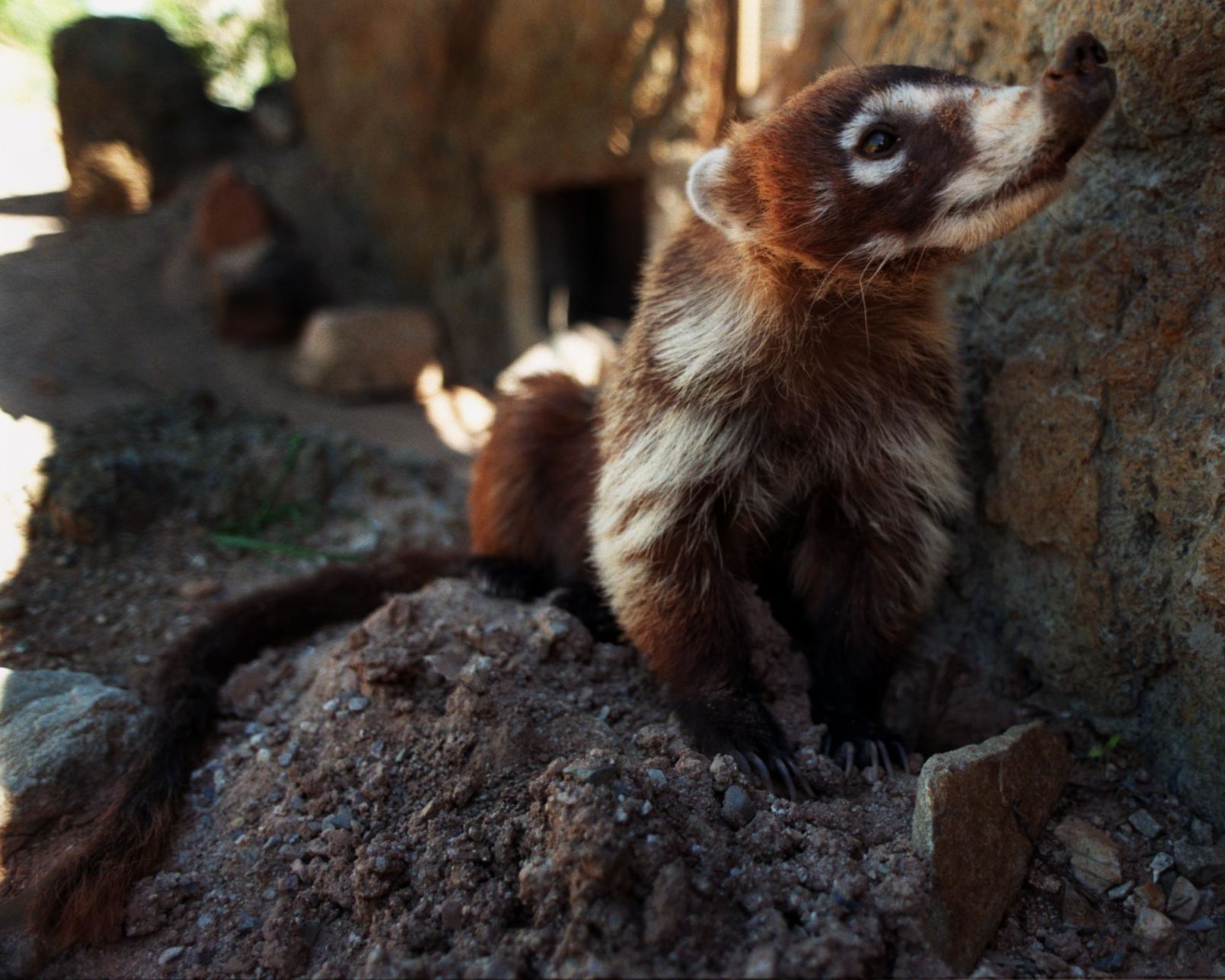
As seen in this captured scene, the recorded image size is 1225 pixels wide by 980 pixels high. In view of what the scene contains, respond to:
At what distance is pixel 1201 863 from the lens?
103 inches

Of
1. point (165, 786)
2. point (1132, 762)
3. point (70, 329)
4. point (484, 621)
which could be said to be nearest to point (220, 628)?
point (165, 786)

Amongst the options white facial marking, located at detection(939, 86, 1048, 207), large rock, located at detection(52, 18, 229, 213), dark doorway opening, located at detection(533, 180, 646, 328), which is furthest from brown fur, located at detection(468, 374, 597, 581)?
large rock, located at detection(52, 18, 229, 213)

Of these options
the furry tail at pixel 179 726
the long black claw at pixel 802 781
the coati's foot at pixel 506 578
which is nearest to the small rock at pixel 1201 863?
the long black claw at pixel 802 781

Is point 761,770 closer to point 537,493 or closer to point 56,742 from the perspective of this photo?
point 537,493

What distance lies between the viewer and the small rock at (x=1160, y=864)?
2.66 m

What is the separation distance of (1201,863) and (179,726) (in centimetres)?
329

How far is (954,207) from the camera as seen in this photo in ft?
8.64

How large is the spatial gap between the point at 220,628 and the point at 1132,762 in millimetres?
3454

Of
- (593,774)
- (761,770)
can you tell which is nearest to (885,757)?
(761,770)

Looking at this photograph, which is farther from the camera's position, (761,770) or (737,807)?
(761,770)

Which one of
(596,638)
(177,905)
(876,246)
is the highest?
(876,246)

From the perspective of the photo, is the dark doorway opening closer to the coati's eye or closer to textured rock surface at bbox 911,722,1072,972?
the coati's eye

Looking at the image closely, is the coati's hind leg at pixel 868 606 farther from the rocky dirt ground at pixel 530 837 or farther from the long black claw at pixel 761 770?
the long black claw at pixel 761 770

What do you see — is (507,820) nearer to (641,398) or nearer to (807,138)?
(641,398)
